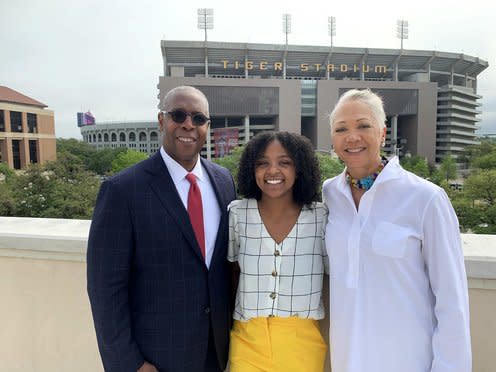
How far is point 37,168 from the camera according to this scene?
2316cm

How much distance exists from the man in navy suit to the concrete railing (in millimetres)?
775

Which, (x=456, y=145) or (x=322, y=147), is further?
(x=456, y=145)

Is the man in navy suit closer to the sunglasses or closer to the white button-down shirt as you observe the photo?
the sunglasses

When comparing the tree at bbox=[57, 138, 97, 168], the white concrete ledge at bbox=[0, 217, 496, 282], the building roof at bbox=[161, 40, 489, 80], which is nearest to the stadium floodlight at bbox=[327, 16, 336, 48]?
the building roof at bbox=[161, 40, 489, 80]

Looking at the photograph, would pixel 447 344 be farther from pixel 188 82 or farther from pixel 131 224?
pixel 188 82

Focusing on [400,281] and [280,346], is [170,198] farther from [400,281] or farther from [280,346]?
[400,281]

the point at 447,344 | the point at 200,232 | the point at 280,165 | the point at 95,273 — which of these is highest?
the point at 280,165

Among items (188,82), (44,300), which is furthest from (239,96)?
(44,300)

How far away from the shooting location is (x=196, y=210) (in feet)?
6.33

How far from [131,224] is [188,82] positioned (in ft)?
218

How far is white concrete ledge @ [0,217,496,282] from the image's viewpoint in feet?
6.79

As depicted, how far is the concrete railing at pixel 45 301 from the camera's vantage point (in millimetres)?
2521

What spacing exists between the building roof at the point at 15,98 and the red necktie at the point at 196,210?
6863 cm

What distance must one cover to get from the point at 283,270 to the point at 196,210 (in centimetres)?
54
